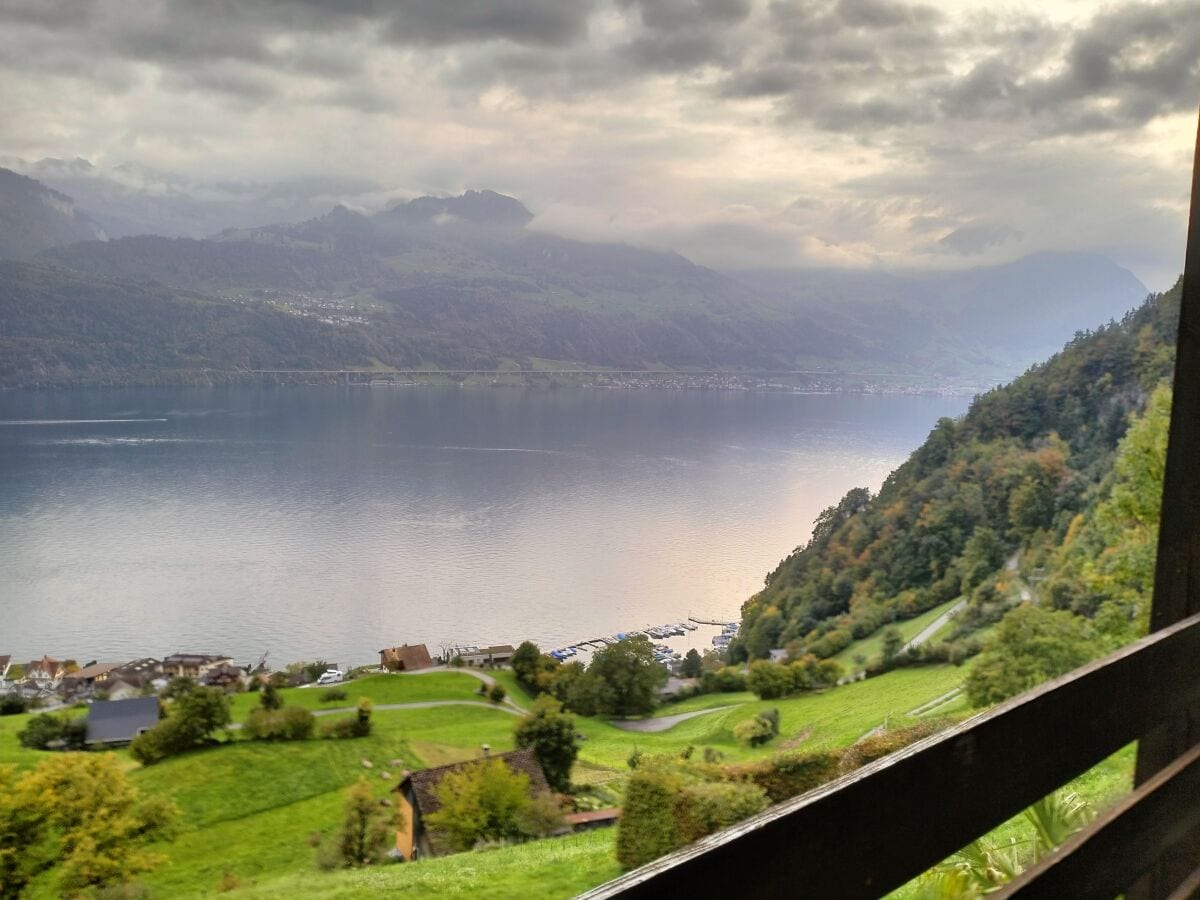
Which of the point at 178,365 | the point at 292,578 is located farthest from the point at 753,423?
the point at 178,365

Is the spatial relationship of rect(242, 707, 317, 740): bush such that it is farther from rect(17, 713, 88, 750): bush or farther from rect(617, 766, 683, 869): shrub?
rect(617, 766, 683, 869): shrub

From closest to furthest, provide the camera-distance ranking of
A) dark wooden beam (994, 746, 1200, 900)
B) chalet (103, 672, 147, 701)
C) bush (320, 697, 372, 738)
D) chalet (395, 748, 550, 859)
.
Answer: dark wooden beam (994, 746, 1200, 900) < chalet (395, 748, 550, 859) < bush (320, 697, 372, 738) < chalet (103, 672, 147, 701)

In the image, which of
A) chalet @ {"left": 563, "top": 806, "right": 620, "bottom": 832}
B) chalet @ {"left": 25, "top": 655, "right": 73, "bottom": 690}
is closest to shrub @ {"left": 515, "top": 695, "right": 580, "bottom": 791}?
chalet @ {"left": 563, "top": 806, "right": 620, "bottom": 832}

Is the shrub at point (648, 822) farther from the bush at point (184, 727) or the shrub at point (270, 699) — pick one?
the shrub at point (270, 699)

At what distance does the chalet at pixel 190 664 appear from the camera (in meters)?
30.9

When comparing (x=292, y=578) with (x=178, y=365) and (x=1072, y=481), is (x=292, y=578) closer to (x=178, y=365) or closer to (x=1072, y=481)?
(x=1072, y=481)

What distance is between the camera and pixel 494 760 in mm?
16172

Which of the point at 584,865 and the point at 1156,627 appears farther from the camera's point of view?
the point at 584,865

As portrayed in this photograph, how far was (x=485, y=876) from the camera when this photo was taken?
10.1m

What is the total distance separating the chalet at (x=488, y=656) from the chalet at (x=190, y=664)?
8538mm

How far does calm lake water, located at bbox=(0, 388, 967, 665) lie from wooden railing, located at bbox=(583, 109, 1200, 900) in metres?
35.1

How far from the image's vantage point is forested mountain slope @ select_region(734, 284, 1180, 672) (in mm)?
32812

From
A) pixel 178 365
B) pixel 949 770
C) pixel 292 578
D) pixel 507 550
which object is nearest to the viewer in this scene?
pixel 949 770

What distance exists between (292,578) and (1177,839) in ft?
147
